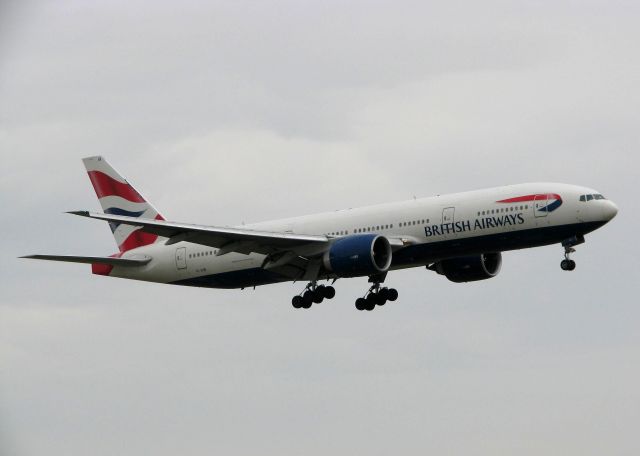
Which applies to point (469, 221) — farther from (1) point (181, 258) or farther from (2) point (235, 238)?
(1) point (181, 258)

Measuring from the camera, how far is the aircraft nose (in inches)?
2739

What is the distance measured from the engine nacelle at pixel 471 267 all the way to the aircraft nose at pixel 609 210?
9.33 metres

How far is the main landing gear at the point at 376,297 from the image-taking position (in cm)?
7644

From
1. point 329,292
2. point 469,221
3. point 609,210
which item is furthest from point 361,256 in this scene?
point 609,210

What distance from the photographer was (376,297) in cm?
7638

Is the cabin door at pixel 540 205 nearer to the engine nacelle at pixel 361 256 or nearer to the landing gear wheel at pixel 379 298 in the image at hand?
the engine nacelle at pixel 361 256

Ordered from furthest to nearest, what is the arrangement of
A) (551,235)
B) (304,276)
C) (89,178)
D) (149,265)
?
(89,178) → (149,265) → (304,276) → (551,235)

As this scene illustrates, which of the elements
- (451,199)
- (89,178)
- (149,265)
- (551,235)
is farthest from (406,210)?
(89,178)

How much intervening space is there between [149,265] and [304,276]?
1020 cm

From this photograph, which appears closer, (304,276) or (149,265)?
(304,276)

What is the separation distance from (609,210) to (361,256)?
37.7 ft

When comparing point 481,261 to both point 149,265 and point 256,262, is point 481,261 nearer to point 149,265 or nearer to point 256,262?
point 256,262

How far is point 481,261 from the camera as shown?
7788 cm

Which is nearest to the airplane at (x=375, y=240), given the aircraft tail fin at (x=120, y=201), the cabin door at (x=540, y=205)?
the cabin door at (x=540, y=205)
